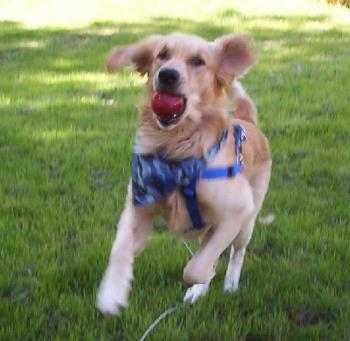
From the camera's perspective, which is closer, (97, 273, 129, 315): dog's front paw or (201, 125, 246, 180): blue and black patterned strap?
(97, 273, 129, 315): dog's front paw

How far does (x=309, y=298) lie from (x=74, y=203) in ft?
6.65

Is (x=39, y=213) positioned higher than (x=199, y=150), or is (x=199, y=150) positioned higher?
(x=199, y=150)

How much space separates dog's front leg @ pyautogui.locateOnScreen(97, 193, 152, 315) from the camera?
310 centimetres

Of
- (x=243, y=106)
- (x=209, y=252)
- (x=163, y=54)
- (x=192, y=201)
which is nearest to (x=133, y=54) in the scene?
(x=163, y=54)

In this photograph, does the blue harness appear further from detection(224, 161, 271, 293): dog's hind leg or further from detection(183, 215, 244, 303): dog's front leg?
detection(224, 161, 271, 293): dog's hind leg

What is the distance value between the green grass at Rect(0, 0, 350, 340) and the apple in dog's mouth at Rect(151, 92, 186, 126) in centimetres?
108

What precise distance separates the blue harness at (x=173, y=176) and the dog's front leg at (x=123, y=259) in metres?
0.10

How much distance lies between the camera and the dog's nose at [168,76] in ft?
10.8

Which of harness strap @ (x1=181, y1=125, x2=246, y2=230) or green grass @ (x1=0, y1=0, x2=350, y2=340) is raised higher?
harness strap @ (x1=181, y1=125, x2=246, y2=230)

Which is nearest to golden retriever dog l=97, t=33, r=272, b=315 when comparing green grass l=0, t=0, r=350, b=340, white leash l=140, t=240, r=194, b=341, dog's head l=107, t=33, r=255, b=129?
dog's head l=107, t=33, r=255, b=129

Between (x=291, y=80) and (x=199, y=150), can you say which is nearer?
(x=199, y=150)

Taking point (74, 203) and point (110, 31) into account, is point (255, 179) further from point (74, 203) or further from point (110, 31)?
point (110, 31)

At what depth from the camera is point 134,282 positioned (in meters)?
4.17

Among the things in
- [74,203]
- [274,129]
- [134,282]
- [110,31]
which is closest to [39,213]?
[74,203]
